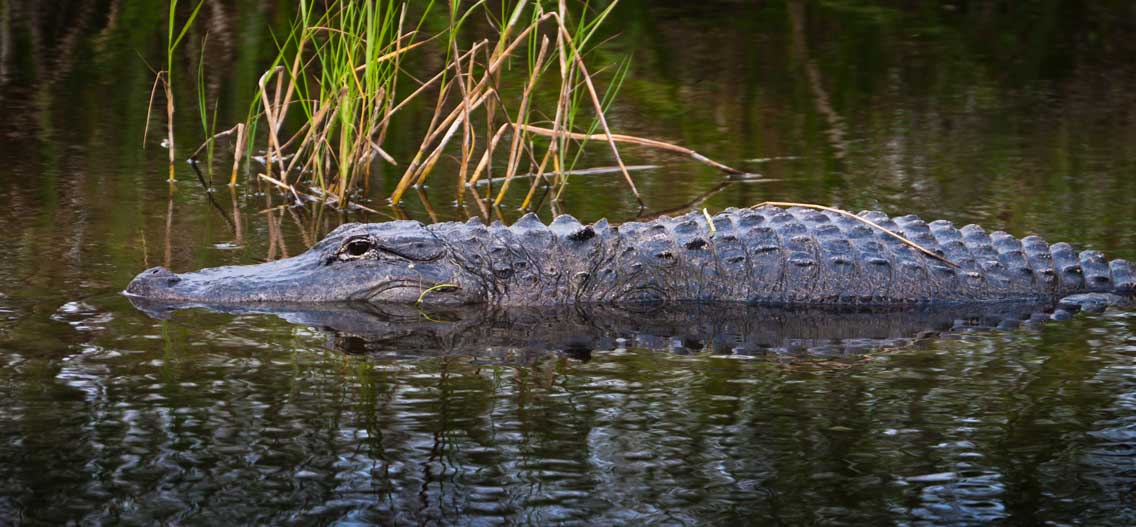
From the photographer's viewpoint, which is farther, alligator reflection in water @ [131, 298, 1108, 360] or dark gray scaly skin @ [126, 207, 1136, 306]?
dark gray scaly skin @ [126, 207, 1136, 306]

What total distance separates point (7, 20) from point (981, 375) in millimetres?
12295

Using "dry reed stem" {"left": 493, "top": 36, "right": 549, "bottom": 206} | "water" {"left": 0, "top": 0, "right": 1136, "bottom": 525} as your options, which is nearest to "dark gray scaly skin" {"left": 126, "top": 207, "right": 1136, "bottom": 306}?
"water" {"left": 0, "top": 0, "right": 1136, "bottom": 525}

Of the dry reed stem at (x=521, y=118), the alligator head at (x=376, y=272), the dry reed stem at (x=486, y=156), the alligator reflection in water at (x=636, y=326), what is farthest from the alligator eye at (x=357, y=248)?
the dry reed stem at (x=486, y=156)

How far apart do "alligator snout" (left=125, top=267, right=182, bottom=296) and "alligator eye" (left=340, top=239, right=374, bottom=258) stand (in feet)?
2.26

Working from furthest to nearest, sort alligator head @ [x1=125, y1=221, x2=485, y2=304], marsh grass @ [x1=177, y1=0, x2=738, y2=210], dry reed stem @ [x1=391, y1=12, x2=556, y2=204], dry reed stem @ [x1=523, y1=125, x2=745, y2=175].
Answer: dry reed stem @ [x1=523, y1=125, x2=745, y2=175], dry reed stem @ [x1=391, y1=12, x2=556, y2=204], marsh grass @ [x1=177, y1=0, x2=738, y2=210], alligator head @ [x1=125, y1=221, x2=485, y2=304]

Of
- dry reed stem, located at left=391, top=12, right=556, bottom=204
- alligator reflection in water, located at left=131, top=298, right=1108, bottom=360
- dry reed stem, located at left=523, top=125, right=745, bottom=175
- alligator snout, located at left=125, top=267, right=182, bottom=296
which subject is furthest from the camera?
dry reed stem, located at left=523, top=125, right=745, bottom=175

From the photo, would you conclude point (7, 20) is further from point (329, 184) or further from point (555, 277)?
point (555, 277)

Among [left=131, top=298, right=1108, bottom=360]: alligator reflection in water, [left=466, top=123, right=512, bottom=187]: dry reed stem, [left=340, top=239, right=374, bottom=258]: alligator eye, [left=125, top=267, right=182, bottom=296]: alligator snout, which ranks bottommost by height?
[left=131, top=298, right=1108, bottom=360]: alligator reflection in water

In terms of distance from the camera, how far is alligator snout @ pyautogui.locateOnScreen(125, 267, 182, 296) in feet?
20.8

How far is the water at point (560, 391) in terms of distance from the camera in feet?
13.3

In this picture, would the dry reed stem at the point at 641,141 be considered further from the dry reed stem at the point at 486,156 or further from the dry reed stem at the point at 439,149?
the dry reed stem at the point at 439,149

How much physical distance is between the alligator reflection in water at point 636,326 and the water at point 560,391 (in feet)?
0.15

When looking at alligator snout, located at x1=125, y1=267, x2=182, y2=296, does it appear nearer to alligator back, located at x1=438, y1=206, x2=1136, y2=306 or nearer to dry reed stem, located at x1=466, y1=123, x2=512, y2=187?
alligator back, located at x1=438, y1=206, x2=1136, y2=306

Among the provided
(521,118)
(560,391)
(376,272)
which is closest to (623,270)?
(376,272)
